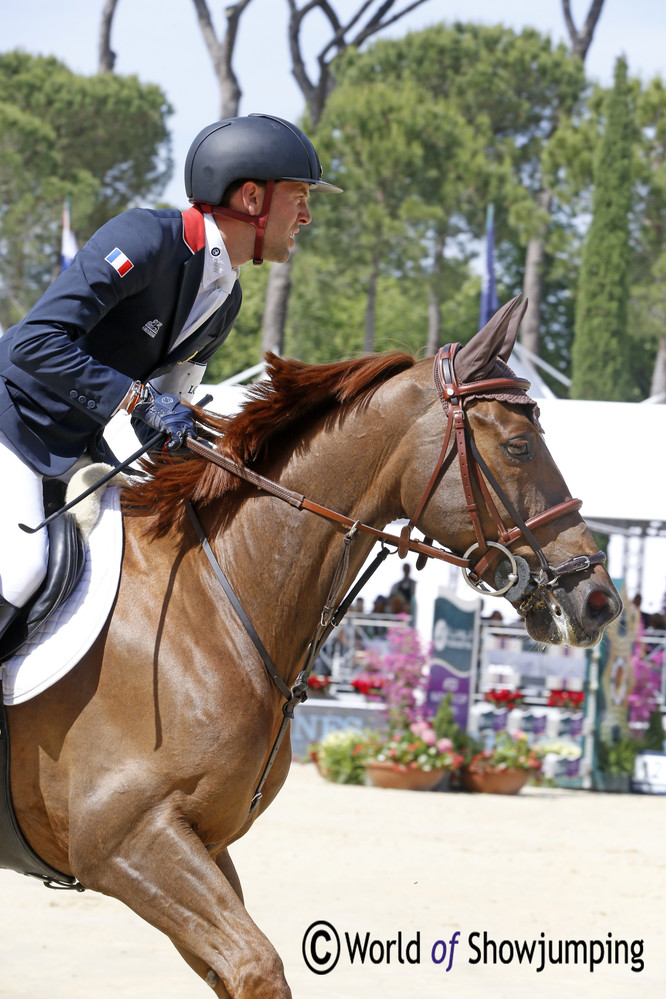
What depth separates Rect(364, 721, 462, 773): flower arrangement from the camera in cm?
1160

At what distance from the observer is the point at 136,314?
3.13m

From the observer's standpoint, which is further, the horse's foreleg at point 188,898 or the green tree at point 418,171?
the green tree at point 418,171

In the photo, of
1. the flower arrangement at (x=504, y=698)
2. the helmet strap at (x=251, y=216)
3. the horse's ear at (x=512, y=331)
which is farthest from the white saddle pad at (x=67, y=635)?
the flower arrangement at (x=504, y=698)

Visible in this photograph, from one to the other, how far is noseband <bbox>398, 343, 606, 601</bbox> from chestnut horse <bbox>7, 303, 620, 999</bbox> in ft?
0.05

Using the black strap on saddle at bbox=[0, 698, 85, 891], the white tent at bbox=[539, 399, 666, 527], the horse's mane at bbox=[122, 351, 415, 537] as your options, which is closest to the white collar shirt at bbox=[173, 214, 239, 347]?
the horse's mane at bbox=[122, 351, 415, 537]

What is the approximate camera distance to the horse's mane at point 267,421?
3.13 metres

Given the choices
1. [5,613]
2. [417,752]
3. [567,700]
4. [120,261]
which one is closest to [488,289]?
[567,700]

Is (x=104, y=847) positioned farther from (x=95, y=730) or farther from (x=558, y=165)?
(x=558, y=165)

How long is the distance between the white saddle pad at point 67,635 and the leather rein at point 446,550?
0.97 feet

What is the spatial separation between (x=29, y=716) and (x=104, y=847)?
1.35 feet

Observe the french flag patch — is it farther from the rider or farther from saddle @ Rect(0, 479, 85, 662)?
saddle @ Rect(0, 479, 85, 662)

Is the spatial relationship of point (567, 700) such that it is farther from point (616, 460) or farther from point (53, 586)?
point (53, 586)

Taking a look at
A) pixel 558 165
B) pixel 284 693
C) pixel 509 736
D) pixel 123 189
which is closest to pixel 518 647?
pixel 509 736

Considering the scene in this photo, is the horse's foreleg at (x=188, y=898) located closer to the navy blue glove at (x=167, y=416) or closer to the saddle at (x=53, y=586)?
the saddle at (x=53, y=586)
